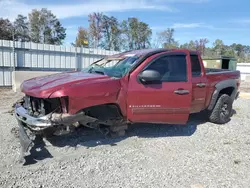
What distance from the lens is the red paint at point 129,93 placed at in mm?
3672

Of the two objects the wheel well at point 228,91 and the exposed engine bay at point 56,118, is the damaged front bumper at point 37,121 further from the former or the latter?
the wheel well at point 228,91

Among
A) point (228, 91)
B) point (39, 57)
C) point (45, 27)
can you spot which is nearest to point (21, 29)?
Result: point (45, 27)

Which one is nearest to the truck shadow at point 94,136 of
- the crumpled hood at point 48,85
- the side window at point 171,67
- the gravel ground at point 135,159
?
the gravel ground at point 135,159

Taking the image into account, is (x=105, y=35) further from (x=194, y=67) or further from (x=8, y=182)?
(x=8, y=182)

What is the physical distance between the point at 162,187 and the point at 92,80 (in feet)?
6.43

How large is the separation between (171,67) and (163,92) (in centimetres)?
61

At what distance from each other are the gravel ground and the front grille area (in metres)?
0.65

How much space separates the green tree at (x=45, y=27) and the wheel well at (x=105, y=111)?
3145 centimetres

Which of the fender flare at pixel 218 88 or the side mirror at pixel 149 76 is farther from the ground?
the side mirror at pixel 149 76

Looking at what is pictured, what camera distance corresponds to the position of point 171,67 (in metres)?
4.68

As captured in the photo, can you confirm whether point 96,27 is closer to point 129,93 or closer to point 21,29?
point 21,29

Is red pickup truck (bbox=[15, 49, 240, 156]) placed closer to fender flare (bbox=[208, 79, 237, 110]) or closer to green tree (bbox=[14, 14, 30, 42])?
fender flare (bbox=[208, 79, 237, 110])

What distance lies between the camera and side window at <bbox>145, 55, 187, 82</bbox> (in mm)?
4512

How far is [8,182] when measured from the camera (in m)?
2.99
